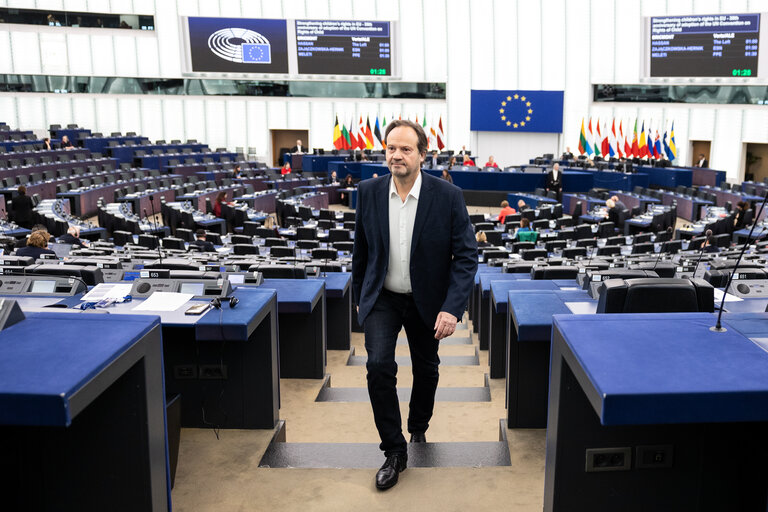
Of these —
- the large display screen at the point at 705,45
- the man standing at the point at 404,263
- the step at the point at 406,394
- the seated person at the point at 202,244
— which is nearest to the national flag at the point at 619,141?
the large display screen at the point at 705,45

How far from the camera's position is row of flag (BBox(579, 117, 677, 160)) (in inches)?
950

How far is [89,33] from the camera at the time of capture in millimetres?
26719

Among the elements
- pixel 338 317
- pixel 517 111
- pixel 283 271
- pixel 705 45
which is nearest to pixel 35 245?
pixel 283 271

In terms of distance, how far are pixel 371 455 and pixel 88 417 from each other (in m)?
1.38

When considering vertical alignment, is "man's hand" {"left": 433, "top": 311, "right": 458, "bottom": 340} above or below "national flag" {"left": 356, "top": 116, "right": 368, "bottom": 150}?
below

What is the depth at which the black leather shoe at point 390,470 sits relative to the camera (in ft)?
8.66

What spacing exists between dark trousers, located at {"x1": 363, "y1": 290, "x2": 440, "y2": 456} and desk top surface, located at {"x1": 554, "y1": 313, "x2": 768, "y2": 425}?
0.91 metres

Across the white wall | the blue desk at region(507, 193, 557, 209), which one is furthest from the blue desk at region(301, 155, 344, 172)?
the blue desk at region(507, 193, 557, 209)

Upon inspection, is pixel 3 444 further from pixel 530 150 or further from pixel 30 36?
pixel 30 36

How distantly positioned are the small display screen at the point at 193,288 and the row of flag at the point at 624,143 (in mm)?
22876

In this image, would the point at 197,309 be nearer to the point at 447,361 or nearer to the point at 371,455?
the point at 371,455

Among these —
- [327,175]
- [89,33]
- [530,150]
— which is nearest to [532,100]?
[530,150]

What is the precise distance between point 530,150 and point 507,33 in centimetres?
480

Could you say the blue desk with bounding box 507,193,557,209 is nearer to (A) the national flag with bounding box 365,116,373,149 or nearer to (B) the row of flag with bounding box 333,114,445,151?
(B) the row of flag with bounding box 333,114,445,151
